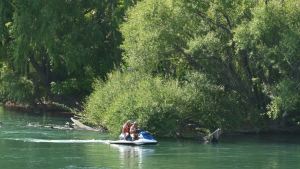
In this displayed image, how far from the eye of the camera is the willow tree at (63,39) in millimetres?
40062

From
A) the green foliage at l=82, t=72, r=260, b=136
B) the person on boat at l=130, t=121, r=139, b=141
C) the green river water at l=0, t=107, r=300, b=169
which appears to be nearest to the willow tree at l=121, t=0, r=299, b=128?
the green foliage at l=82, t=72, r=260, b=136

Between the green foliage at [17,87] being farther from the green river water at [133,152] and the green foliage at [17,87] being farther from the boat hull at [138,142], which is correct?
the boat hull at [138,142]

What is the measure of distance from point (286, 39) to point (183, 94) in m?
6.68

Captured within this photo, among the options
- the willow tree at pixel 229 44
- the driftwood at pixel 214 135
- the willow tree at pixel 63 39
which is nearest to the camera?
the willow tree at pixel 229 44

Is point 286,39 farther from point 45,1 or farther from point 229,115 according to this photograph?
point 45,1

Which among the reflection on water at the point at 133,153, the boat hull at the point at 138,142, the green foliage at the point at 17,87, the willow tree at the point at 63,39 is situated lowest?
the reflection on water at the point at 133,153

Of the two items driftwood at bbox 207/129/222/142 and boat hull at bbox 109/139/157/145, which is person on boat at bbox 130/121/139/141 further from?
driftwood at bbox 207/129/222/142

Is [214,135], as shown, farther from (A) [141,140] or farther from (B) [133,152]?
(B) [133,152]

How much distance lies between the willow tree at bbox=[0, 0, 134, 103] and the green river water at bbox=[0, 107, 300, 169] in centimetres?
1029

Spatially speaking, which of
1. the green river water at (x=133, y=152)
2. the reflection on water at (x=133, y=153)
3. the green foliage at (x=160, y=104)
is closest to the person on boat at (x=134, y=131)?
the reflection on water at (x=133, y=153)

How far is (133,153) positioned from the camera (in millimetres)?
23797

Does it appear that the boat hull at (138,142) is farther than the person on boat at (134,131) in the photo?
No

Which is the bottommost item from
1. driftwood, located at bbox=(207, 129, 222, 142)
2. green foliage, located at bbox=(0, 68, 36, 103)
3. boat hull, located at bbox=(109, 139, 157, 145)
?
boat hull, located at bbox=(109, 139, 157, 145)

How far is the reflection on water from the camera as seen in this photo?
20.8 m
